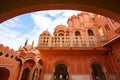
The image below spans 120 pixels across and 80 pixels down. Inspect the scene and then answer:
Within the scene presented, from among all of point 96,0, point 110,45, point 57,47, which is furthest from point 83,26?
point 96,0

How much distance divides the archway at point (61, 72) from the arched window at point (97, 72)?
253cm

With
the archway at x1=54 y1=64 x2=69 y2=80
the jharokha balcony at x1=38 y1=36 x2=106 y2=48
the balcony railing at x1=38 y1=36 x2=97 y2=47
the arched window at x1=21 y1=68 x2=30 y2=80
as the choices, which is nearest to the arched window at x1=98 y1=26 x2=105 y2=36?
the jharokha balcony at x1=38 y1=36 x2=106 y2=48

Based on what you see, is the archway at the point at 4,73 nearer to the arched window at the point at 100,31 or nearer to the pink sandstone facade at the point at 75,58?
the pink sandstone facade at the point at 75,58

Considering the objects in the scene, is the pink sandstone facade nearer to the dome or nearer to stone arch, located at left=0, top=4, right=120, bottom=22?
the dome

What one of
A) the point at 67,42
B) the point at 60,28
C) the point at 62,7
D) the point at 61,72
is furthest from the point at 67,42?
the point at 62,7

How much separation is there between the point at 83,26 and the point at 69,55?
494 centimetres

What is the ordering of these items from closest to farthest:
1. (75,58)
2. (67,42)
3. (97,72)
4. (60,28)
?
(97,72)
(75,58)
(67,42)
(60,28)

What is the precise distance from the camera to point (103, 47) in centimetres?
878

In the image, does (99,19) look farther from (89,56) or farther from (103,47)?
(89,56)

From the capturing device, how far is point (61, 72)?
854 centimetres

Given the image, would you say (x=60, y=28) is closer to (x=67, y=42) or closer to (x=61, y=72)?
(x=67, y=42)

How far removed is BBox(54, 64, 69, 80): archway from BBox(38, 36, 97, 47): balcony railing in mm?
2070

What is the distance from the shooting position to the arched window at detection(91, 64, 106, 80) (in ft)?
26.7

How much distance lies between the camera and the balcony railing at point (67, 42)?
29.8 feet
